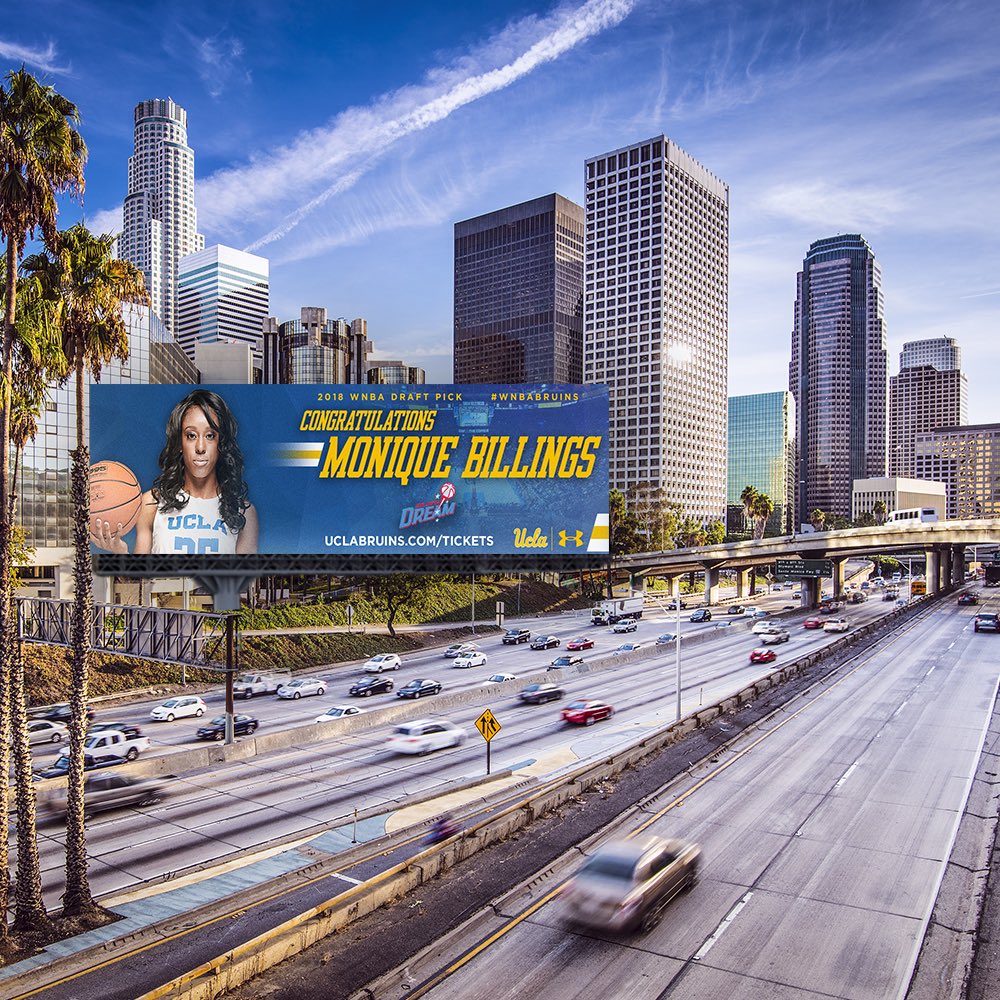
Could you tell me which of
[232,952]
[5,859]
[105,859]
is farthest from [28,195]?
[105,859]

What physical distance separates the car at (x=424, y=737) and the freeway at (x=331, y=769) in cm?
57

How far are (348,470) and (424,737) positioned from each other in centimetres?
1367

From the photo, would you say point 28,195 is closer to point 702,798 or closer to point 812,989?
point 812,989

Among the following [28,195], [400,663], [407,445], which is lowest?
[400,663]

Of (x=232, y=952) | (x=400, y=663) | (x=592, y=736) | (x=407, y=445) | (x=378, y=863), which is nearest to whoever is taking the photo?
(x=232, y=952)

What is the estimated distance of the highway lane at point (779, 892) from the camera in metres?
16.9

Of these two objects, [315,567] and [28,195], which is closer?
[28,195]

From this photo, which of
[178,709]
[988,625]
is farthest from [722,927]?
[988,625]

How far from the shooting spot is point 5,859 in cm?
1944

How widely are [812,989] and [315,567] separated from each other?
2506 cm

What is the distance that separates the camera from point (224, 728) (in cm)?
4272

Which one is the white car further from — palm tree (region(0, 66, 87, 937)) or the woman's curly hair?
palm tree (region(0, 66, 87, 937))

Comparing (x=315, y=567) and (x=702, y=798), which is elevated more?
(x=315, y=567)

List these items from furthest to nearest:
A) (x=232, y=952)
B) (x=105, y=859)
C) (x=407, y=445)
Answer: (x=407, y=445) < (x=105, y=859) < (x=232, y=952)
